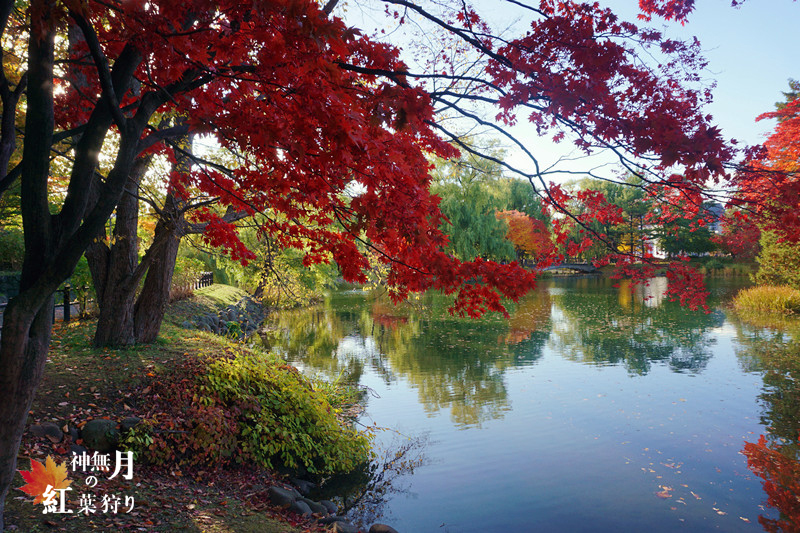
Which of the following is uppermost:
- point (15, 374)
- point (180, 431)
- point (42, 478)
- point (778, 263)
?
point (778, 263)

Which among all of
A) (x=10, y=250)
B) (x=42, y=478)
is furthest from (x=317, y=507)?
(x=10, y=250)

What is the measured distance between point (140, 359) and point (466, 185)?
20.9m

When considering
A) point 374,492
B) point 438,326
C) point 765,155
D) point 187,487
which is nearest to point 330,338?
point 438,326

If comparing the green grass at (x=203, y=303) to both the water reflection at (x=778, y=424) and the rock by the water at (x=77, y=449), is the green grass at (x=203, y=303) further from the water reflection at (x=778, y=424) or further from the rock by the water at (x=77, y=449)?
the water reflection at (x=778, y=424)

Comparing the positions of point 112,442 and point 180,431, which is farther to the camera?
point 180,431

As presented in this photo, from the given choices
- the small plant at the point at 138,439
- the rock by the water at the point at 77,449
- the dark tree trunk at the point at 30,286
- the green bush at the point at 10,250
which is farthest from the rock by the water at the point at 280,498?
the green bush at the point at 10,250

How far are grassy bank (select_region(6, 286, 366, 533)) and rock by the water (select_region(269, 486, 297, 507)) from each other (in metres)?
0.09

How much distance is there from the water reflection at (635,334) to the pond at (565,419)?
3.4 inches

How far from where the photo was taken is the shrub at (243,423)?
4.57m

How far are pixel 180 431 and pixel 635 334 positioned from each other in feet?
45.0

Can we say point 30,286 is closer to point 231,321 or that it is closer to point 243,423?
point 243,423

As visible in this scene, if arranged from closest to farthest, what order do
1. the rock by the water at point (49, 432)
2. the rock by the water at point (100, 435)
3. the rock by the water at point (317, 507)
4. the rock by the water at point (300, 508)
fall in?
the rock by the water at point (49, 432) < the rock by the water at point (100, 435) < the rock by the water at point (300, 508) < the rock by the water at point (317, 507)

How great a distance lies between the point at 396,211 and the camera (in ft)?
12.6

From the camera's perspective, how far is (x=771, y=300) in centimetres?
1753
